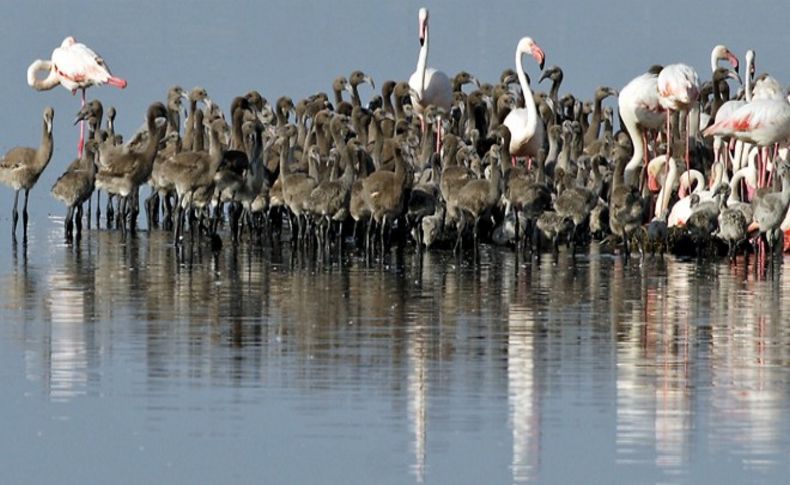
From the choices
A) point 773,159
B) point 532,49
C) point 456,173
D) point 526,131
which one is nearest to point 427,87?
point 532,49

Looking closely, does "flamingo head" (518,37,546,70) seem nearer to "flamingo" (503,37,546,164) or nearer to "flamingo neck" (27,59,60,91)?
"flamingo" (503,37,546,164)

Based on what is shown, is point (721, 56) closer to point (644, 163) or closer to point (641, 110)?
point (641, 110)

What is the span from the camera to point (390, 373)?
13.8m

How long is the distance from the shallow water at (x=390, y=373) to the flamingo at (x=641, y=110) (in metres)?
5.85

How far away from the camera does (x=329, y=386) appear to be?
524 inches

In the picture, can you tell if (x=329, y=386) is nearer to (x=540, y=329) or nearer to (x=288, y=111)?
(x=540, y=329)

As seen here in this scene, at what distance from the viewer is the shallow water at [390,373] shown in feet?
37.9

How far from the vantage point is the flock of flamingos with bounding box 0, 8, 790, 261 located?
21094 millimetres

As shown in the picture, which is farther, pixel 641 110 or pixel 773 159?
pixel 641 110

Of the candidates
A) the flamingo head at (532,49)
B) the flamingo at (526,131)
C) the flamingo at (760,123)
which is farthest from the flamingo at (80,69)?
the flamingo at (760,123)

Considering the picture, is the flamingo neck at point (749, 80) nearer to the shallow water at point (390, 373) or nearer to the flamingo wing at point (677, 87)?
the flamingo wing at point (677, 87)

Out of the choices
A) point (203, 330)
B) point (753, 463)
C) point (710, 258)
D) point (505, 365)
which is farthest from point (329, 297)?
point (753, 463)

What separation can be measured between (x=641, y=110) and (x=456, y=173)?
445cm

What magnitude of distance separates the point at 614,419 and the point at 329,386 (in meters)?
1.70
